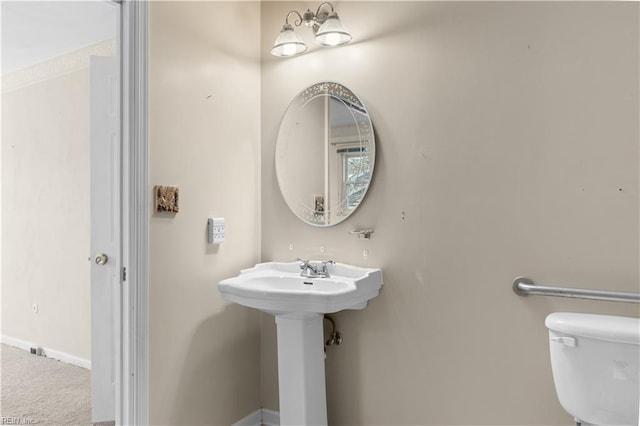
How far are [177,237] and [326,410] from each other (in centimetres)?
106

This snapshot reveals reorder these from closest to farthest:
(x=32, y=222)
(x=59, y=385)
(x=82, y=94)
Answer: (x=59, y=385)
(x=82, y=94)
(x=32, y=222)

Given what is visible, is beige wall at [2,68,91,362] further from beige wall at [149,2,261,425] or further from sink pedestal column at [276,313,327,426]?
sink pedestal column at [276,313,327,426]

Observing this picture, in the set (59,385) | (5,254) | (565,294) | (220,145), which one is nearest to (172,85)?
(220,145)

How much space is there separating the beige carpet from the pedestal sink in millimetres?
1275

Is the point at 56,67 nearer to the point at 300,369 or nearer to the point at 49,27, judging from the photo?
the point at 49,27

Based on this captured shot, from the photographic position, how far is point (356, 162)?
6.93 ft

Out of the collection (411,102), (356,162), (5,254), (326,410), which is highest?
(411,102)

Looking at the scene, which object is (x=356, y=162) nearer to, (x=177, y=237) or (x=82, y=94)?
(x=177, y=237)

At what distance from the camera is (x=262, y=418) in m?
2.40

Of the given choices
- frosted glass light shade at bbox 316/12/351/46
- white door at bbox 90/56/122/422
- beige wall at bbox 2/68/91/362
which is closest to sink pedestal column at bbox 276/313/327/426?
white door at bbox 90/56/122/422

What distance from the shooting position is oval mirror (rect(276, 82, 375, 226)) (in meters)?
2.10

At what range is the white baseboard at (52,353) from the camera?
327 centimetres

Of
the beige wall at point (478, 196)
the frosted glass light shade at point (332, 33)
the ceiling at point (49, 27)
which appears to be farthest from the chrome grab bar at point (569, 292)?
the ceiling at point (49, 27)

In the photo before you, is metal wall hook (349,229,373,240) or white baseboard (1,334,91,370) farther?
white baseboard (1,334,91,370)
